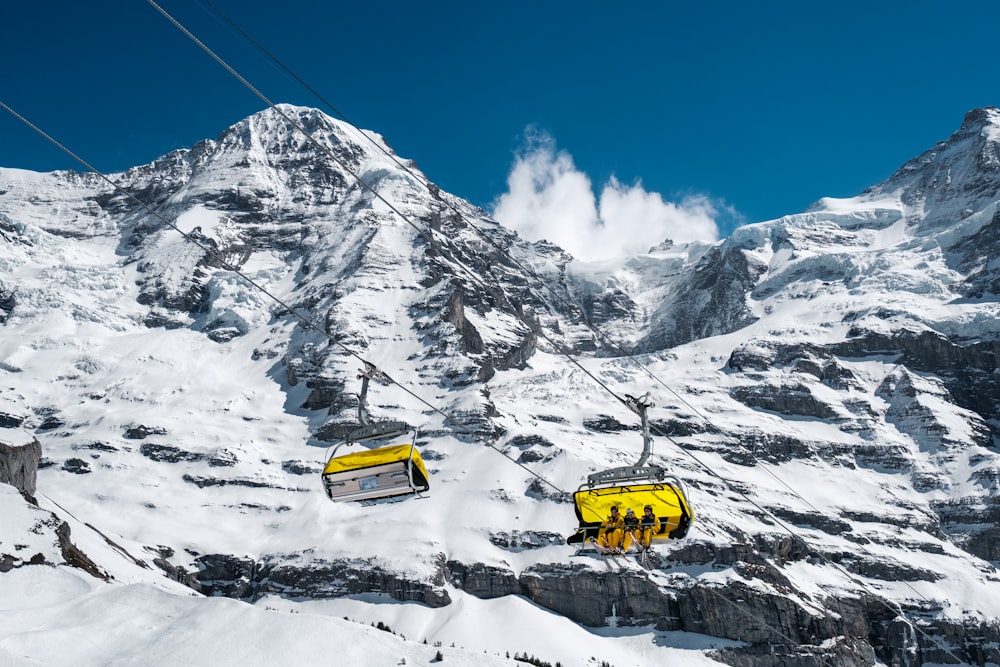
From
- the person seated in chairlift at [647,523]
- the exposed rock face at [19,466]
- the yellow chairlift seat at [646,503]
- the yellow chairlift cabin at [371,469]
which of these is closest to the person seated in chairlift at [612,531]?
the yellow chairlift seat at [646,503]

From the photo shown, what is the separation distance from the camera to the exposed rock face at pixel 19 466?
9296 cm

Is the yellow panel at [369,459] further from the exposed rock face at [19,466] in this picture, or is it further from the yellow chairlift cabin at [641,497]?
the exposed rock face at [19,466]

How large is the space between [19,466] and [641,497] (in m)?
89.9

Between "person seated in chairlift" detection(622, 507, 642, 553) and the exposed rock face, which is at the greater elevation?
the exposed rock face

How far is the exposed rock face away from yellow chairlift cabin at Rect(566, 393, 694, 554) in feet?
272

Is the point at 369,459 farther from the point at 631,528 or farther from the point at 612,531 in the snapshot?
the point at 631,528

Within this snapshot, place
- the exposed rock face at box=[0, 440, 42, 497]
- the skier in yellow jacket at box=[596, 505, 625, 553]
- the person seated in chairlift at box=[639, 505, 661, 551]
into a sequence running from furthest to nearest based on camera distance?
the exposed rock face at box=[0, 440, 42, 497] → the skier in yellow jacket at box=[596, 505, 625, 553] → the person seated in chairlift at box=[639, 505, 661, 551]

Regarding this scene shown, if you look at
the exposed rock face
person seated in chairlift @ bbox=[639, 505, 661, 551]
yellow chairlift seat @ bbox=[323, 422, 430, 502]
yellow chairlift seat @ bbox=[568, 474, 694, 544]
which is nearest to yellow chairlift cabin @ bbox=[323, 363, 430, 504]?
yellow chairlift seat @ bbox=[323, 422, 430, 502]

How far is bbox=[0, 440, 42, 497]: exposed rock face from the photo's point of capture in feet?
305

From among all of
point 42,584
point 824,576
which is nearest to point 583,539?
point 42,584

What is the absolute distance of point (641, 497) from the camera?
86.8 feet

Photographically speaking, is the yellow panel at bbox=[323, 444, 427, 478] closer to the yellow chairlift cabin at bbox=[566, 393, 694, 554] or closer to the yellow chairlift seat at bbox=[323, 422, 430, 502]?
the yellow chairlift seat at bbox=[323, 422, 430, 502]

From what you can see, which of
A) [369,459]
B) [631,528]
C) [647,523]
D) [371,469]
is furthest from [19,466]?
[647,523]

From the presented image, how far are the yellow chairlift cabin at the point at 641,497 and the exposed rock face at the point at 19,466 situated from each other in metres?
83.0
